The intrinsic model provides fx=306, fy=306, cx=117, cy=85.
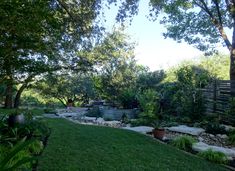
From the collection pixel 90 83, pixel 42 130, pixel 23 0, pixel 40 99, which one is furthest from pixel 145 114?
pixel 40 99

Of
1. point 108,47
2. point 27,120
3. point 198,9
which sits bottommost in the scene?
point 27,120

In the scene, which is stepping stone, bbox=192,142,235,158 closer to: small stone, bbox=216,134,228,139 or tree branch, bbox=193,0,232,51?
small stone, bbox=216,134,228,139

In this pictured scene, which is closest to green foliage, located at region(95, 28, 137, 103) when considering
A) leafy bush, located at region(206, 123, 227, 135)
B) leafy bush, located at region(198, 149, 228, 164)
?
leafy bush, located at region(206, 123, 227, 135)

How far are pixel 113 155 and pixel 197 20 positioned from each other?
910 centimetres

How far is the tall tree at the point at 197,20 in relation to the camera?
1213 centimetres

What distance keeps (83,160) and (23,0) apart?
8.35ft

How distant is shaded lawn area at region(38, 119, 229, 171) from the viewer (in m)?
4.43

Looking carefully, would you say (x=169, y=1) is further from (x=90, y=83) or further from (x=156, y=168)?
(x=156, y=168)

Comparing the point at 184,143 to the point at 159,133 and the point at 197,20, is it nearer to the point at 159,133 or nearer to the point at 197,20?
the point at 159,133

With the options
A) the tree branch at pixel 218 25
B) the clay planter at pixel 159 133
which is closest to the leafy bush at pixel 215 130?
the clay planter at pixel 159 133

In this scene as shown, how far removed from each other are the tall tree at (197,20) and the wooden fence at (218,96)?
2073mm

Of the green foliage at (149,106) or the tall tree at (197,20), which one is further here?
the tall tree at (197,20)

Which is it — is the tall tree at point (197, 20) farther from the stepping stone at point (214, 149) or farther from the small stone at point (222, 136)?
the stepping stone at point (214, 149)

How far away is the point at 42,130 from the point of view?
6328 mm
